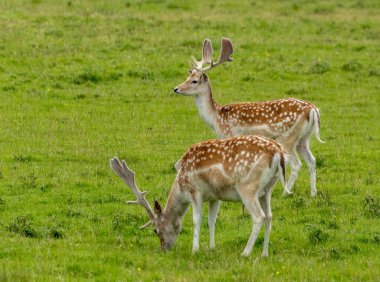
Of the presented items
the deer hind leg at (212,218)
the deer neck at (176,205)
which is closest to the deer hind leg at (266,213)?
the deer hind leg at (212,218)

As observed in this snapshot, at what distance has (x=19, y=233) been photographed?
1099 centimetres

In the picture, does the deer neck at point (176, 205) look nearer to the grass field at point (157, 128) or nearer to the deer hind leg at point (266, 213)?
the grass field at point (157, 128)

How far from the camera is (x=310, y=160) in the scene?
14.0 meters

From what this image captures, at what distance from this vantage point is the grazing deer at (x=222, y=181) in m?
10.1

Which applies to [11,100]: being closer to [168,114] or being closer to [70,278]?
[168,114]

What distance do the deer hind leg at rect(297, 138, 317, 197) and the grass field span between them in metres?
0.23

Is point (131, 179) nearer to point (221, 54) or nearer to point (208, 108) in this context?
point (208, 108)

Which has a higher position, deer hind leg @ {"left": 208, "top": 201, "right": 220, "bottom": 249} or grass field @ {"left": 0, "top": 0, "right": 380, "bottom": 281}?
deer hind leg @ {"left": 208, "top": 201, "right": 220, "bottom": 249}

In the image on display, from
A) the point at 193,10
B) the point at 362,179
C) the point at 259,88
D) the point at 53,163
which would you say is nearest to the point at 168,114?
the point at 259,88

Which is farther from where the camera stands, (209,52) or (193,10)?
(193,10)

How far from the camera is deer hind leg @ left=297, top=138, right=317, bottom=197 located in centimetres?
1366

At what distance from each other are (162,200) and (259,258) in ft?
10.5

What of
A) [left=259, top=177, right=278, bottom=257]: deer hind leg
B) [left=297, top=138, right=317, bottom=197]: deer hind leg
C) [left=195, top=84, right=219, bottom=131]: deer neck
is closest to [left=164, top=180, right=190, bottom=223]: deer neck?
[left=259, top=177, right=278, bottom=257]: deer hind leg

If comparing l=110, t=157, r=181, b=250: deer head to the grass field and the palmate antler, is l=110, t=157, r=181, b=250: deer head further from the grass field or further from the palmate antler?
the grass field
